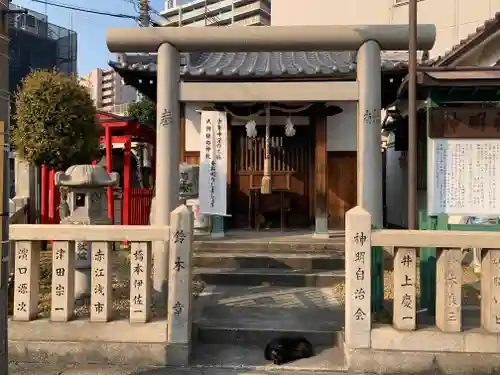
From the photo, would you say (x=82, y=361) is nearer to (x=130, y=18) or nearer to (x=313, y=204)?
(x=313, y=204)

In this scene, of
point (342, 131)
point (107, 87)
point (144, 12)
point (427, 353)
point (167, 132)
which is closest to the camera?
point (427, 353)

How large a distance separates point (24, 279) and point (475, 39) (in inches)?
311

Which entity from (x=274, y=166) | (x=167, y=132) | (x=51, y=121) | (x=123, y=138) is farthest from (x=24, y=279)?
(x=123, y=138)


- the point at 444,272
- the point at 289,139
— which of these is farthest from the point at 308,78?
the point at 444,272

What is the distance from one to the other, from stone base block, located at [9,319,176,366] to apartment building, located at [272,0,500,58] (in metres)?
16.2

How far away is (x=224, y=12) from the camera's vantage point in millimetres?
66938

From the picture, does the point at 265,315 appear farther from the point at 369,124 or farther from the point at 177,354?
the point at 369,124

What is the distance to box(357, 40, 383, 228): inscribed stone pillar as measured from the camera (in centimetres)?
521

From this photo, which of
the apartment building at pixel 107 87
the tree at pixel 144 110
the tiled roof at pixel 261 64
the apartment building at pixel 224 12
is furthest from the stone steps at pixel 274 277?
the apartment building at pixel 107 87

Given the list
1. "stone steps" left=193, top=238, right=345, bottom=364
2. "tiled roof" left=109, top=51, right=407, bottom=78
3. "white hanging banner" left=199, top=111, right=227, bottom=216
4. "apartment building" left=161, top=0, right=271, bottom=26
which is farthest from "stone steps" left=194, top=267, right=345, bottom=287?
"apartment building" left=161, top=0, right=271, bottom=26

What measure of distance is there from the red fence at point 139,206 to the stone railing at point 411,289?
713cm

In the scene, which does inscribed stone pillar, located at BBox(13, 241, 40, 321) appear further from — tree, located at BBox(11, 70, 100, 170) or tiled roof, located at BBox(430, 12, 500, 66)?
tiled roof, located at BBox(430, 12, 500, 66)

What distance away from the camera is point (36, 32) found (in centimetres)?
3145

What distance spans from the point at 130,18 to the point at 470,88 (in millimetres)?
14562
